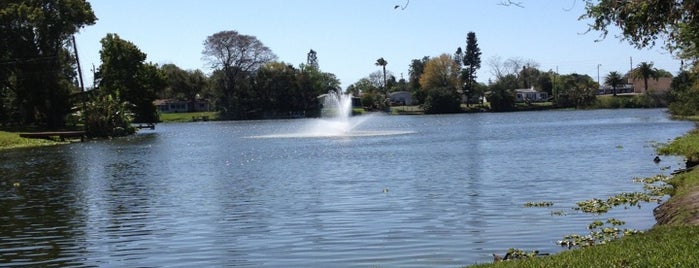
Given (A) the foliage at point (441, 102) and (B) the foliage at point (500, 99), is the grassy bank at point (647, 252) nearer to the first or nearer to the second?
(A) the foliage at point (441, 102)

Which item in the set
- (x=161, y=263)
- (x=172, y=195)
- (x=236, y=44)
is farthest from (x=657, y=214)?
(x=236, y=44)

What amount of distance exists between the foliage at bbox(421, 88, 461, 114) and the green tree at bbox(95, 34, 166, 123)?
81302mm

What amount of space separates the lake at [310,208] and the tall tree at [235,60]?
118080mm

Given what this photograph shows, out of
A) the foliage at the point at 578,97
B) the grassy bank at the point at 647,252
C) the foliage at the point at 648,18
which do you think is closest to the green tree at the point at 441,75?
the foliage at the point at 578,97

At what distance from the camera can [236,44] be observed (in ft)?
541

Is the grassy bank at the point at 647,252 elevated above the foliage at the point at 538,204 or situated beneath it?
elevated above

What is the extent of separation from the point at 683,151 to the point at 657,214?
2186cm

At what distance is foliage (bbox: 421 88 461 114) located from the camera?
180625mm

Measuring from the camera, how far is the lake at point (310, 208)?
1738 cm

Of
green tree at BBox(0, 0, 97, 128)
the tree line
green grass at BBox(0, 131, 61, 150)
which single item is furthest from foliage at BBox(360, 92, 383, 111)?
green grass at BBox(0, 131, 61, 150)

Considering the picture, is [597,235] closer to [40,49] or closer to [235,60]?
[40,49]

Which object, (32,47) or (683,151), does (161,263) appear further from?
(32,47)

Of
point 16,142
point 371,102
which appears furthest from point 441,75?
point 16,142

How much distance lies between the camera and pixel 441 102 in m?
181
